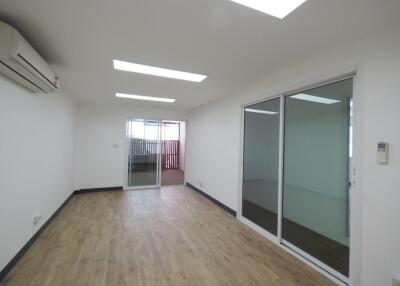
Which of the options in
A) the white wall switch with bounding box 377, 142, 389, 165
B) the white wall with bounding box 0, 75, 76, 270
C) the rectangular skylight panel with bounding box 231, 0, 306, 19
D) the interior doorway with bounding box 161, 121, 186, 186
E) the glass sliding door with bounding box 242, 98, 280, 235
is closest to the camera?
the rectangular skylight panel with bounding box 231, 0, 306, 19

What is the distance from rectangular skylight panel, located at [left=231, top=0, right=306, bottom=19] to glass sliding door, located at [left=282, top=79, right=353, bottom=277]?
1.11 meters

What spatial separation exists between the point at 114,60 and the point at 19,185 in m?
1.88

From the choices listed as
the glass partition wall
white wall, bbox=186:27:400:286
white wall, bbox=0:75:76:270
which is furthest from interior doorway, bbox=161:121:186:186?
white wall, bbox=186:27:400:286

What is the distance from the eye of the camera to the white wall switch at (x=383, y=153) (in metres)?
1.64

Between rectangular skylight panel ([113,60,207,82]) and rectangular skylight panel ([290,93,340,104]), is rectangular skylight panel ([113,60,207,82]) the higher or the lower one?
the higher one

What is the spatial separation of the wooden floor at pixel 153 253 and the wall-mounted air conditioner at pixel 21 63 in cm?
207

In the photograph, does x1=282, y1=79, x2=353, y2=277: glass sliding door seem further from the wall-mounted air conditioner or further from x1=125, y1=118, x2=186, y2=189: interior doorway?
x1=125, y1=118, x2=186, y2=189: interior doorway

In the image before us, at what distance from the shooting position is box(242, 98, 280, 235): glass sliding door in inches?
116

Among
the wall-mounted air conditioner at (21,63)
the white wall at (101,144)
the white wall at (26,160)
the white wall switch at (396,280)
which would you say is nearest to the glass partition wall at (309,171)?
the white wall switch at (396,280)

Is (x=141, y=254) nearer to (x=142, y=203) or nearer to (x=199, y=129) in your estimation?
(x=142, y=203)

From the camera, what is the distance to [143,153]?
587cm

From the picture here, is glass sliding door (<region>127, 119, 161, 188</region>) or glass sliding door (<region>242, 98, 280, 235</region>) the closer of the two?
glass sliding door (<region>242, 98, 280, 235</region>)

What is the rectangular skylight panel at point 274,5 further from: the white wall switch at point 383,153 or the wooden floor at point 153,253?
the wooden floor at point 153,253

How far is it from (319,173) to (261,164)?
3.29 ft
